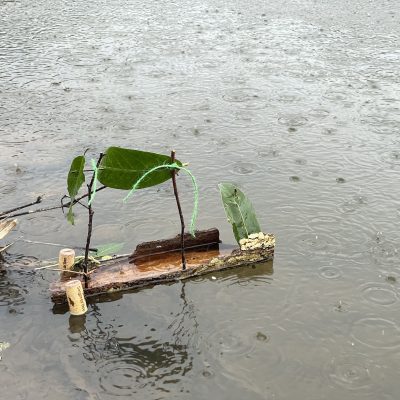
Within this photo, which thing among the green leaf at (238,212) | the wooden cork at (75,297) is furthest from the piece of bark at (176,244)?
the wooden cork at (75,297)

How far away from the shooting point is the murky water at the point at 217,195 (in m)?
3.67

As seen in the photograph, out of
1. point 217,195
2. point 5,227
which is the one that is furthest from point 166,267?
point 217,195

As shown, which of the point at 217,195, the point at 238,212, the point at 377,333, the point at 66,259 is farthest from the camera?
the point at 217,195

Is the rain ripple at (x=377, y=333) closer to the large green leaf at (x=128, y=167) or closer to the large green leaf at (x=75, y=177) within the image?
the large green leaf at (x=128, y=167)

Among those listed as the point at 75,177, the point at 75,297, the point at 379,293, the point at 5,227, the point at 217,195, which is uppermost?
the point at 75,177

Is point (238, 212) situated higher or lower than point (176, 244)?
higher

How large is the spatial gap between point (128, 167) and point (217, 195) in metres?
1.77

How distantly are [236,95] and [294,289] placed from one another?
A: 4.12 meters

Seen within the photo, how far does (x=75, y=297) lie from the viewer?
12.9ft

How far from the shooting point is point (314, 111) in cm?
738

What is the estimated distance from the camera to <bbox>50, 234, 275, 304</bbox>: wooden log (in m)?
4.23

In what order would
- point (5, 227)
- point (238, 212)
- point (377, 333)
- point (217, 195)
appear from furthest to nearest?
point (217, 195) → point (238, 212) → point (5, 227) → point (377, 333)

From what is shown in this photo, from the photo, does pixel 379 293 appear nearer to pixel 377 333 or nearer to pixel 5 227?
pixel 377 333

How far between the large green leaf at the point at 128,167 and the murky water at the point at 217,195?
85 centimetres
